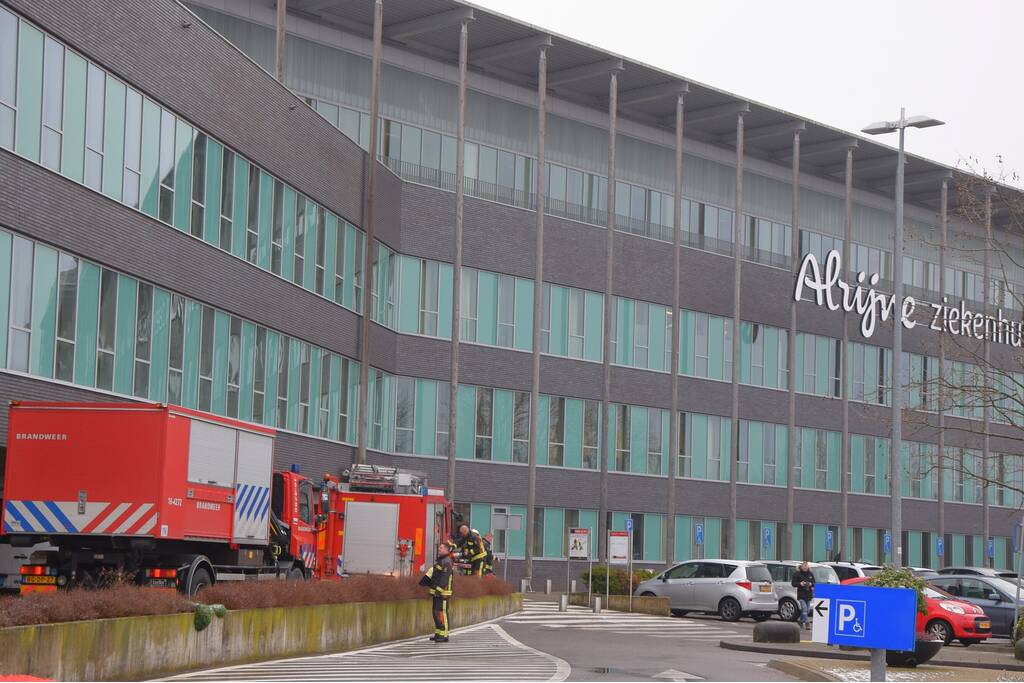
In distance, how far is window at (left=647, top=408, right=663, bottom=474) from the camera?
59.4 metres

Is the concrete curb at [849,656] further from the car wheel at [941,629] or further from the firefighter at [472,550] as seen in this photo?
the firefighter at [472,550]

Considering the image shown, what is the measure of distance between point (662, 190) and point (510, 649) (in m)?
40.2

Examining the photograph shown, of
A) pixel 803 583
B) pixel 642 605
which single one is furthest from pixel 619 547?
pixel 803 583

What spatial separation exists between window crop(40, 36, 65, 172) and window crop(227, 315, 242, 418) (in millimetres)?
9420

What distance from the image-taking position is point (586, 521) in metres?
56.6

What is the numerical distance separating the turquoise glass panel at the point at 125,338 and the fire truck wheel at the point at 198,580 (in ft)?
28.0

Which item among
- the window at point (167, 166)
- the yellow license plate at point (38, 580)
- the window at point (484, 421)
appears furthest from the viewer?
the window at point (484, 421)

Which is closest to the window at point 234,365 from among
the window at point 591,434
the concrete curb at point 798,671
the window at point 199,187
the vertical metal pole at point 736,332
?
the window at point 199,187

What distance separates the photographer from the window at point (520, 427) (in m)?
54.7

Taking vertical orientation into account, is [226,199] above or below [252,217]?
above

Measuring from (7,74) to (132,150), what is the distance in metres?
5.21

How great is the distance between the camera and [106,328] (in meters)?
30.0

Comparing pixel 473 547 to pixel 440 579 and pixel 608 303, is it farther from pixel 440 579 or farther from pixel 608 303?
pixel 608 303

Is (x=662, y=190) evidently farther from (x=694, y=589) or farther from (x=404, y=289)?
(x=694, y=589)
